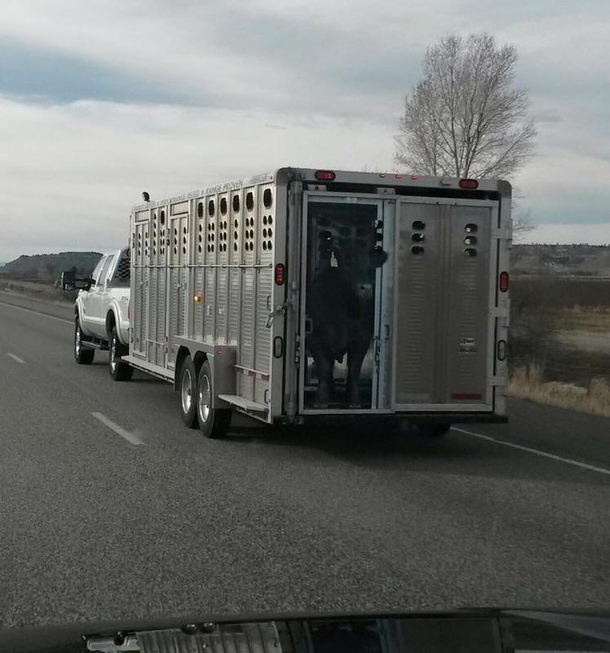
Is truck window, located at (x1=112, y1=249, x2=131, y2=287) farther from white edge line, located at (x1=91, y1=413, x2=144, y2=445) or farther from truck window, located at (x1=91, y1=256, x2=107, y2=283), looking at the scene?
white edge line, located at (x1=91, y1=413, x2=144, y2=445)

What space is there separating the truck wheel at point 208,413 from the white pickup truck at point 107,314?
5473 mm

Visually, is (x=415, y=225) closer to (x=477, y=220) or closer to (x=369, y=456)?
(x=477, y=220)

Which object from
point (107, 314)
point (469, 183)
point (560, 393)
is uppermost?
point (469, 183)

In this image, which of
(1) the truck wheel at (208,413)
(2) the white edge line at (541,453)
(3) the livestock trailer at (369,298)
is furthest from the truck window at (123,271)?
(2) the white edge line at (541,453)

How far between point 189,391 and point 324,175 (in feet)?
12.0

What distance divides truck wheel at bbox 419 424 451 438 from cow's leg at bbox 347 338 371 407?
6.07 ft

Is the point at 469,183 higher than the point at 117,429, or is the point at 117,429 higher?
the point at 469,183

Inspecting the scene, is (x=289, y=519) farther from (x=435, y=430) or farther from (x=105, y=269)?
(x=105, y=269)

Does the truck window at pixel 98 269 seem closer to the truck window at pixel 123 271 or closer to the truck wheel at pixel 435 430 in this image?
the truck window at pixel 123 271

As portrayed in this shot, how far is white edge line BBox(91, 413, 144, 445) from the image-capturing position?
1184 centimetres

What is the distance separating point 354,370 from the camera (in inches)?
434

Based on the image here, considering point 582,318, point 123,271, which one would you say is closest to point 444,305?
point 123,271

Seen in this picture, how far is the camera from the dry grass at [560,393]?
1614cm

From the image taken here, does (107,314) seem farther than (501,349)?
Yes
